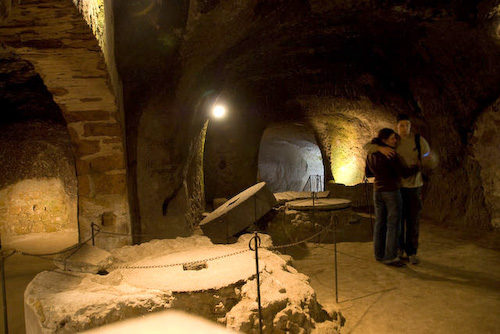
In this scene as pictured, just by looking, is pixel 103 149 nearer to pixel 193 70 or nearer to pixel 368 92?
pixel 193 70

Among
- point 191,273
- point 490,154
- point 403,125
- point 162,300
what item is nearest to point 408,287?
point 403,125

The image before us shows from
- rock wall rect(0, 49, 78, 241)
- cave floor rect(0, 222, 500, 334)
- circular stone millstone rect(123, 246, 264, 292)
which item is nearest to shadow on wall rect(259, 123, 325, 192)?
rock wall rect(0, 49, 78, 241)

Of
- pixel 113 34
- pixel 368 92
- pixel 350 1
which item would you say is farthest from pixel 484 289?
pixel 368 92

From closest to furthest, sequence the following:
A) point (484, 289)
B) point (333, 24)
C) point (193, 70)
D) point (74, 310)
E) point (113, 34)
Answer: point (74, 310), point (484, 289), point (113, 34), point (193, 70), point (333, 24)

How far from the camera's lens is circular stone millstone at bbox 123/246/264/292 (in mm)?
2420

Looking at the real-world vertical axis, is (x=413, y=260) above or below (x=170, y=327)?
below

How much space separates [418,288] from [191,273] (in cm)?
203

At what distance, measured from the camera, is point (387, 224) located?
379 cm

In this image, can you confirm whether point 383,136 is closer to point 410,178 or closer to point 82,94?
point 410,178

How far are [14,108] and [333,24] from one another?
5791 millimetres

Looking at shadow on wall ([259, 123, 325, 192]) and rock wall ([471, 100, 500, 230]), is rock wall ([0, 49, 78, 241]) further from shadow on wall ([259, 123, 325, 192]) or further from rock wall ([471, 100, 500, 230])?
shadow on wall ([259, 123, 325, 192])

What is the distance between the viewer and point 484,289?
10.5 feet

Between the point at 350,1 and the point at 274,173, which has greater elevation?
the point at 350,1

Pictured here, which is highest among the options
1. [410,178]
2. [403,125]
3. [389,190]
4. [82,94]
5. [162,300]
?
[82,94]
